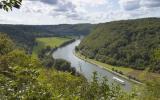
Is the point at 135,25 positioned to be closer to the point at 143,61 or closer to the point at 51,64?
the point at 143,61

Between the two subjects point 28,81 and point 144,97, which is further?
point 144,97

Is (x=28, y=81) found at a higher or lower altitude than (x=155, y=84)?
higher

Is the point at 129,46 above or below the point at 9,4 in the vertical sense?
below

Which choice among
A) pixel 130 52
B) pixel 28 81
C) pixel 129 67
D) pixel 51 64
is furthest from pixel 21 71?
pixel 130 52

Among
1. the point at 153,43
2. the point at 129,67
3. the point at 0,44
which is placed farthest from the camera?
the point at 153,43

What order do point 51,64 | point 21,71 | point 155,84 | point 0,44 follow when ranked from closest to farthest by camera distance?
point 21,71 < point 155,84 < point 0,44 < point 51,64

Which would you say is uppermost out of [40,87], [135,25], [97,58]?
[40,87]

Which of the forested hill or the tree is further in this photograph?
the forested hill

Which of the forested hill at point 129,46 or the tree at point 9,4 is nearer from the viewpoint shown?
the tree at point 9,4

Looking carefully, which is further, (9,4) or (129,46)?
(129,46)

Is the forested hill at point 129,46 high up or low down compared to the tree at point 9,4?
down

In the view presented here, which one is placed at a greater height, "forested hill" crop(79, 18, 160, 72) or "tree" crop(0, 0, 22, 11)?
"tree" crop(0, 0, 22, 11)
